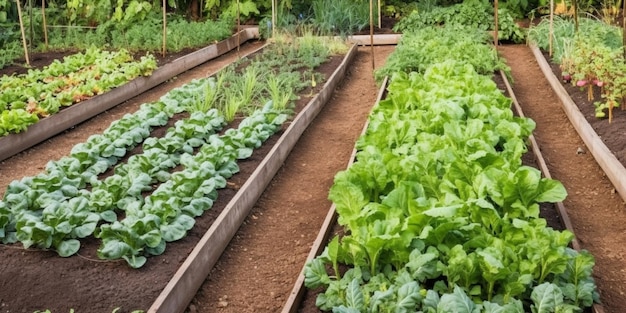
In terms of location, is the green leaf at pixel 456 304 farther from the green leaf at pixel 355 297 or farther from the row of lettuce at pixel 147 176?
the row of lettuce at pixel 147 176

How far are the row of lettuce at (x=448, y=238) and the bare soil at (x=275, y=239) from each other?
400 millimetres

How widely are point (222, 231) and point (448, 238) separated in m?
1.65

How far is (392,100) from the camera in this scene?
652 centimetres

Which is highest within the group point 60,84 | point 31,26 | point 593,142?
point 31,26

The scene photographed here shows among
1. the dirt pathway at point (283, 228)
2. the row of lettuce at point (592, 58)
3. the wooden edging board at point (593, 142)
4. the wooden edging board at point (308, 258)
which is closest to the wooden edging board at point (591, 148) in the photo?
the wooden edging board at point (593, 142)

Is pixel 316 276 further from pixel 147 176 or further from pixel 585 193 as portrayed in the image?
pixel 585 193

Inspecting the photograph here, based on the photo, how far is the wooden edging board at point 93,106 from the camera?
6.78 metres

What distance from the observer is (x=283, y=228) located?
17.2 ft

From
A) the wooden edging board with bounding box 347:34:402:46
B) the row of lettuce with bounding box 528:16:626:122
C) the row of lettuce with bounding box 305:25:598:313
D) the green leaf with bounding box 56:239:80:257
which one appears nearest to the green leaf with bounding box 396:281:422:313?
the row of lettuce with bounding box 305:25:598:313

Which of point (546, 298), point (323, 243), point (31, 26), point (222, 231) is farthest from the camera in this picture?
point (31, 26)

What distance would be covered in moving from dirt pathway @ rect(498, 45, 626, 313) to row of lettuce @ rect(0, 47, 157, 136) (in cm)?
479

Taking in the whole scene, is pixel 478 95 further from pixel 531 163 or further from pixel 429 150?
pixel 429 150

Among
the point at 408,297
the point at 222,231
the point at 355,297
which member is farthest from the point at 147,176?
the point at 408,297

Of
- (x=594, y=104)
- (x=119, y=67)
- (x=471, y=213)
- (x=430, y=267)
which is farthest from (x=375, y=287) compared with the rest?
(x=119, y=67)
